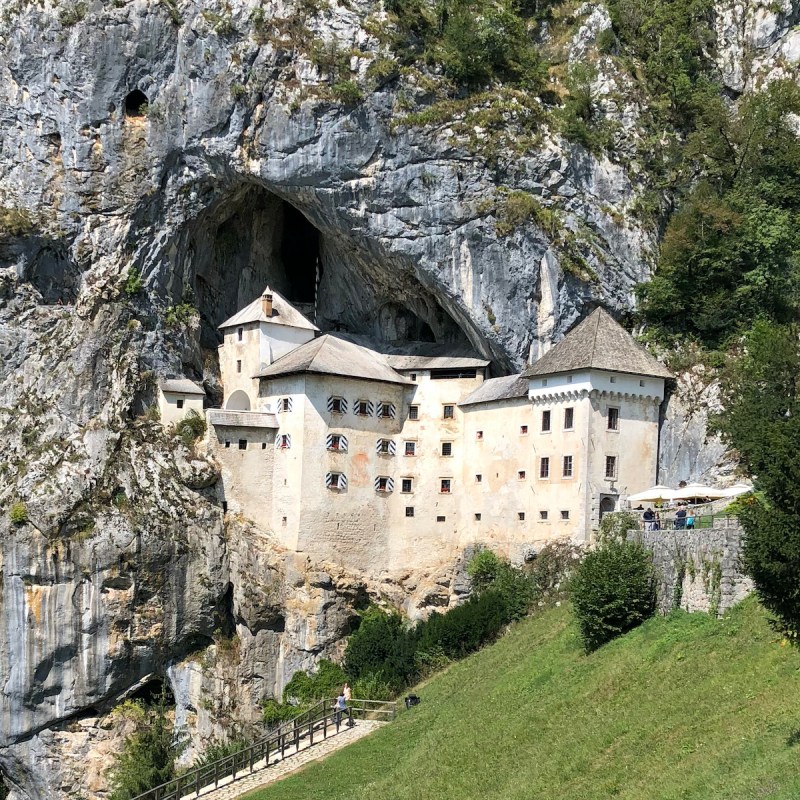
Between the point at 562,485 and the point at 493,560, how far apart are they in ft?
17.0

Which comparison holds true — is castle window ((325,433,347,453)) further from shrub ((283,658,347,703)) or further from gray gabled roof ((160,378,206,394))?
shrub ((283,658,347,703))

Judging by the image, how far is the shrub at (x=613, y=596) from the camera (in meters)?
41.9

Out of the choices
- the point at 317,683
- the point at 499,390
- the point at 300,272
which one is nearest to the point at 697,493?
the point at 499,390

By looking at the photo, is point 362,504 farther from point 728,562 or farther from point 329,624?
point 728,562

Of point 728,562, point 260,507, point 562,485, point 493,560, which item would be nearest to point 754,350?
point 562,485

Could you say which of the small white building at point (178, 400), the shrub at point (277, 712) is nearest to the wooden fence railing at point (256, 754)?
the shrub at point (277, 712)

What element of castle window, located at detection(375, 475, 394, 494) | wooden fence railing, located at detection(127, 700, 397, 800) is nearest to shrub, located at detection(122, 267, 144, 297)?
castle window, located at detection(375, 475, 394, 494)

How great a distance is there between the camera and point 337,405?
6481 cm

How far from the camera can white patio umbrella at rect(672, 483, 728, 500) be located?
49.2 meters

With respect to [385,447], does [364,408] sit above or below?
above

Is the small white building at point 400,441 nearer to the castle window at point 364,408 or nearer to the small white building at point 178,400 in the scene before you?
the castle window at point 364,408

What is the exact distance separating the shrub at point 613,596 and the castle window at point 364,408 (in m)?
23.9

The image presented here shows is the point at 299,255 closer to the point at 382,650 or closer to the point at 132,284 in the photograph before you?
the point at 132,284

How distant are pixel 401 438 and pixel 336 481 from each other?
422 cm
